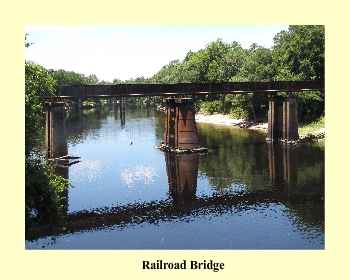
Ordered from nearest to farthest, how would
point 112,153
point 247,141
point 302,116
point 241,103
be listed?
point 112,153, point 247,141, point 302,116, point 241,103

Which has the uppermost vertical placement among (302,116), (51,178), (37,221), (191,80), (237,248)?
(191,80)

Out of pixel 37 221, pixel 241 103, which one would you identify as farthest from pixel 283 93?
pixel 37 221

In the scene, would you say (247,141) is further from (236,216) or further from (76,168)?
(236,216)

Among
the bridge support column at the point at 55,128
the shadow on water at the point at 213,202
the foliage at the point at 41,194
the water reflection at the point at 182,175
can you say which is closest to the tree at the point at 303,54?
the water reflection at the point at 182,175

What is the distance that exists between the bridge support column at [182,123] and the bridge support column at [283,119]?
11341 mm

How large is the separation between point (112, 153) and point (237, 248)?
30.3m

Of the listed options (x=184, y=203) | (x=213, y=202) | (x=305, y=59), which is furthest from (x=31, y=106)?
(x=305, y=59)

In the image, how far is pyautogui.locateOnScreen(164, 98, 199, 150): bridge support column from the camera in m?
48.5

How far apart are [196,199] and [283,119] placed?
25.4 m

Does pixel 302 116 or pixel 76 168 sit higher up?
pixel 302 116

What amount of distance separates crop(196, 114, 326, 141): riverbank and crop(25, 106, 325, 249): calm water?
4.30 m

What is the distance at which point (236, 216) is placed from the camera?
28469mm

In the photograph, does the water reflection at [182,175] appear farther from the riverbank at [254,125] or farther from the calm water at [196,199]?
the riverbank at [254,125]

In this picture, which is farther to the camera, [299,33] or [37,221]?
[299,33]
